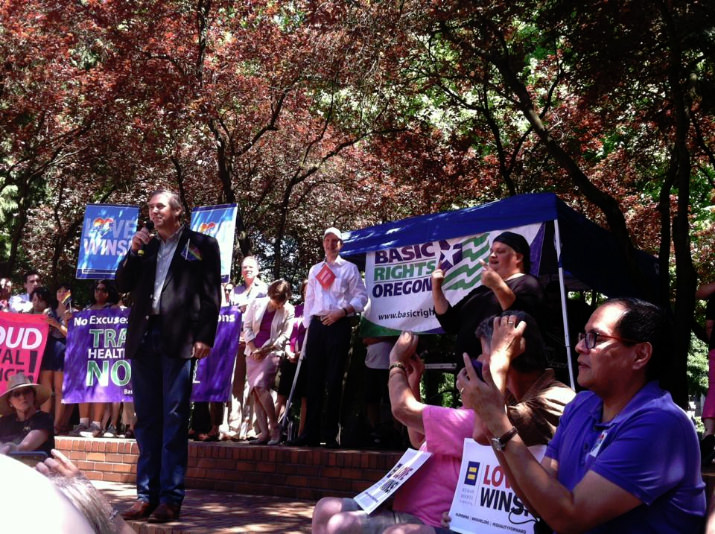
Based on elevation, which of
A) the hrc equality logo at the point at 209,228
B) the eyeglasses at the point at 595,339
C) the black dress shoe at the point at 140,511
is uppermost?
the hrc equality logo at the point at 209,228

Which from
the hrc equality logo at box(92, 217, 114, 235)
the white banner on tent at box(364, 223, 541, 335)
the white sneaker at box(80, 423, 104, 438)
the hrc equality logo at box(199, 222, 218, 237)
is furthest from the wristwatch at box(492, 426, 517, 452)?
the hrc equality logo at box(92, 217, 114, 235)

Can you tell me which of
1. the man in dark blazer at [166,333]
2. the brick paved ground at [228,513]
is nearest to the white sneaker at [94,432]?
the brick paved ground at [228,513]

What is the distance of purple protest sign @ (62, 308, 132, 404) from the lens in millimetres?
10992

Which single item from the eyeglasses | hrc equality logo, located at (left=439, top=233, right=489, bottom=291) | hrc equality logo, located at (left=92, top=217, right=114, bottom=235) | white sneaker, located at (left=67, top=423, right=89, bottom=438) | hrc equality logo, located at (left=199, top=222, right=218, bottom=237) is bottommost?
white sneaker, located at (left=67, top=423, right=89, bottom=438)

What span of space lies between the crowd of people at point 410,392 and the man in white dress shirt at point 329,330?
0.02 m

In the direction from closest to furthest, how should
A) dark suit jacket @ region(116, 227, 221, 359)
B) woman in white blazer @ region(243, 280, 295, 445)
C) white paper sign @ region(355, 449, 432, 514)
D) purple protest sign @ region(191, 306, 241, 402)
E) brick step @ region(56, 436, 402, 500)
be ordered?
white paper sign @ region(355, 449, 432, 514), dark suit jacket @ region(116, 227, 221, 359), brick step @ region(56, 436, 402, 500), woman in white blazer @ region(243, 280, 295, 445), purple protest sign @ region(191, 306, 241, 402)

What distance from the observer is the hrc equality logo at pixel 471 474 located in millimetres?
3639

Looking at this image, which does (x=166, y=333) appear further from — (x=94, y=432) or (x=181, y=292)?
(x=94, y=432)

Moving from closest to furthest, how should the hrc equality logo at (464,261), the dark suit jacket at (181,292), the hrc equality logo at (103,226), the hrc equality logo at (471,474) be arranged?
the hrc equality logo at (471,474) < the dark suit jacket at (181,292) < the hrc equality logo at (464,261) < the hrc equality logo at (103,226)

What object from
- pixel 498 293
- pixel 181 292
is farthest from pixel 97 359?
pixel 498 293

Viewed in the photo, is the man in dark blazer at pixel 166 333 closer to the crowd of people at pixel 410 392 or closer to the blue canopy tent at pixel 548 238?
the crowd of people at pixel 410 392

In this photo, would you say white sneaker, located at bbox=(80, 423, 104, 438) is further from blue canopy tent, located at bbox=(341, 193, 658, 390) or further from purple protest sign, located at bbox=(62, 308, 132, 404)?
blue canopy tent, located at bbox=(341, 193, 658, 390)

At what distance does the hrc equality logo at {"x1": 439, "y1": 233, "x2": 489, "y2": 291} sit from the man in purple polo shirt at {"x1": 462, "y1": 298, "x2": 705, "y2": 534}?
551 centimetres

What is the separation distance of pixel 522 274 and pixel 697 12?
4.79m
